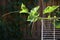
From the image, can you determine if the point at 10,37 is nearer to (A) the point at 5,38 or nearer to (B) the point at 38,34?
(A) the point at 5,38

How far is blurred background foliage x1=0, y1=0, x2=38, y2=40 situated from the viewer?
15.8 feet

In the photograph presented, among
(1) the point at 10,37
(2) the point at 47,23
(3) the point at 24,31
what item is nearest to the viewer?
(2) the point at 47,23

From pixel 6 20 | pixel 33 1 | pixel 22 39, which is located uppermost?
pixel 33 1

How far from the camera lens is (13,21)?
499cm

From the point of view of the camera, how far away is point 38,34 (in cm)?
530

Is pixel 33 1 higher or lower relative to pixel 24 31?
higher

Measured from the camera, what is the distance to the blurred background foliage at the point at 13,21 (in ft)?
15.8

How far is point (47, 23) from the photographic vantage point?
15.1 ft

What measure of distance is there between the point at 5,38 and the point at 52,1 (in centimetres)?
117

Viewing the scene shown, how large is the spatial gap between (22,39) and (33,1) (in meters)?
0.77

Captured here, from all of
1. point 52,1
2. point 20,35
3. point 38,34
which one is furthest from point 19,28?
point 52,1

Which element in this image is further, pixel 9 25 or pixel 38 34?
pixel 38 34

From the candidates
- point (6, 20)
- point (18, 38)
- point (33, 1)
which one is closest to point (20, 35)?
point (18, 38)

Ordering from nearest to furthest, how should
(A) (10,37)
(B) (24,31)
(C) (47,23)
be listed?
(C) (47,23) < (A) (10,37) < (B) (24,31)
